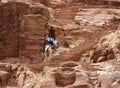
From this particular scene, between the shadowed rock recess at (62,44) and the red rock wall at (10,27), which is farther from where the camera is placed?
the red rock wall at (10,27)

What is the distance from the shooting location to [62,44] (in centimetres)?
2697

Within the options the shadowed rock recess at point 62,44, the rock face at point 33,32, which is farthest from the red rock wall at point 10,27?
the rock face at point 33,32

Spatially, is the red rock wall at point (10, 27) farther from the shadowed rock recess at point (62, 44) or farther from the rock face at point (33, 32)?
the rock face at point (33, 32)

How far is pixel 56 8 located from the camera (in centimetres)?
3481

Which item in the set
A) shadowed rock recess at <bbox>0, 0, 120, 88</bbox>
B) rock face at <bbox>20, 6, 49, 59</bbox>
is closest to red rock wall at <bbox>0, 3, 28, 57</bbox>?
shadowed rock recess at <bbox>0, 0, 120, 88</bbox>

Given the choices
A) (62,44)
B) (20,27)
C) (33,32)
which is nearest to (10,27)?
(20,27)

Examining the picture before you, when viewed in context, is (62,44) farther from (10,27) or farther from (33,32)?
(10,27)

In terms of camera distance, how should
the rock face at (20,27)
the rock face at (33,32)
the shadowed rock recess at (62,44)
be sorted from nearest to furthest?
1. the shadowed rock recess at (62,44)
2. the rock face at (33,32)
3. the rock face at (20,27)

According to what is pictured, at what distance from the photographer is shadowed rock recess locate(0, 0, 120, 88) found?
1700 centimetres

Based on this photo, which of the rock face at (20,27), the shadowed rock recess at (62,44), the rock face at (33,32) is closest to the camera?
the shadowed rock recess at (62,44)

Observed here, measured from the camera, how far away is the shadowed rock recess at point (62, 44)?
1700cm

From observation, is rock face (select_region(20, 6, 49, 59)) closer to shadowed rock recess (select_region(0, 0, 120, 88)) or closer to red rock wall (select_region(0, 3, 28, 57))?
shadowed rock recess (select_region(0, 0, 120, 88))

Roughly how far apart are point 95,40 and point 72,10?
10.8 meters

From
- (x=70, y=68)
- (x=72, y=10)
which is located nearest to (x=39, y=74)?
(x=70, y=68)
